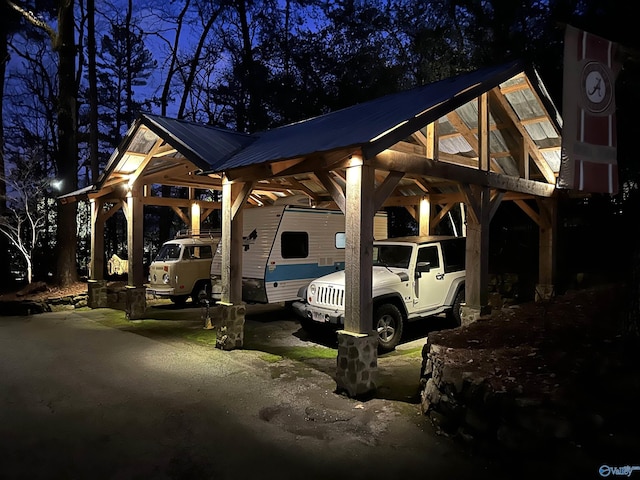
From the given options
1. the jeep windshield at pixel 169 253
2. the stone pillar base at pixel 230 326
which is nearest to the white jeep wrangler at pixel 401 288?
the stone pillar base at pixel 230 326

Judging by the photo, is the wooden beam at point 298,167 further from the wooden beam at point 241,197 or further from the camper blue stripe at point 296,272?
the camper blue stripe at point 296,272

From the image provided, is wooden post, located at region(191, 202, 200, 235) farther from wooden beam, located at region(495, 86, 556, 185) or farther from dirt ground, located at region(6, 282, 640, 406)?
dirt ground, located at region(6, 282, 640, 406)

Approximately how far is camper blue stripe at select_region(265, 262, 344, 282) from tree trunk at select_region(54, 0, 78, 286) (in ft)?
27.9

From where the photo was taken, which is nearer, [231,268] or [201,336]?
[231,268]

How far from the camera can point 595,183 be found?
5953mm

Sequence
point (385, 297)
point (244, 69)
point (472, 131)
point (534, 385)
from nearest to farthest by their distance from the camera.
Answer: point (534, 385)
point (385, 297)
point (472, 131)
point (244, 69)

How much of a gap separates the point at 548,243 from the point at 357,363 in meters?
6.89

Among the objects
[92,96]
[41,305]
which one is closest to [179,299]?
[41,305]

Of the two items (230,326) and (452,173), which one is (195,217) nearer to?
(230,326)

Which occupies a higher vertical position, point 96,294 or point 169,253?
point 169,253

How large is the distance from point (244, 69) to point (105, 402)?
19.4 m

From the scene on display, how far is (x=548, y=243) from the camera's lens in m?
10.4

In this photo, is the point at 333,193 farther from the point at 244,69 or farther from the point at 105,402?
the point at 244,69

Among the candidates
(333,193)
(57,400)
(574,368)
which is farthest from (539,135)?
(57,400)
